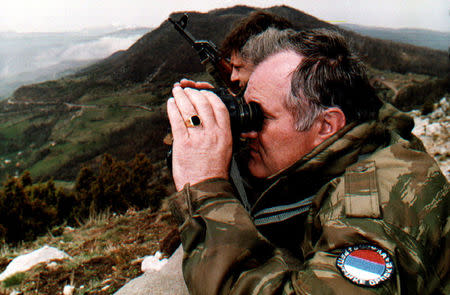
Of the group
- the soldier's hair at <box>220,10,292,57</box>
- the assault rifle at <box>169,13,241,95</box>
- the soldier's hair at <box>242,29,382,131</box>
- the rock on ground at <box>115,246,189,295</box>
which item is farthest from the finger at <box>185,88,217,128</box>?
the assault rifle at <box>169,13,241,95</box>

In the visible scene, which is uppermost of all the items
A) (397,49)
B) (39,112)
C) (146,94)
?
(397,49)

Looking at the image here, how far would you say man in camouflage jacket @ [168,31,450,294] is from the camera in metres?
0.83

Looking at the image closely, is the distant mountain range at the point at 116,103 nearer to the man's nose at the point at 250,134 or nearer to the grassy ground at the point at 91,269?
the grassy ground at the point at 91,269

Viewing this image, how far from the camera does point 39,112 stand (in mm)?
94000

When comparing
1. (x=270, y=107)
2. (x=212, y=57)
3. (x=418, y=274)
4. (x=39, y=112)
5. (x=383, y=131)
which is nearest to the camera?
(x=418, y=274)

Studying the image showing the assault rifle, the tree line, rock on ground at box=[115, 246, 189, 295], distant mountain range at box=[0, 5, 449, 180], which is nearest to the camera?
rock on ground at box=[115, 246, 189, 295]

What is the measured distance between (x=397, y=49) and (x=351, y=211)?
265 ft

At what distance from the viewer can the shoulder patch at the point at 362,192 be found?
882mm

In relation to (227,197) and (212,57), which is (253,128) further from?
(212,57)

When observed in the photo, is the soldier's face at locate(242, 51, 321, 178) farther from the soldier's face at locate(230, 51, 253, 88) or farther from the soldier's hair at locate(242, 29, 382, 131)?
the soldier's face at locate(230, 51, 253, 88)

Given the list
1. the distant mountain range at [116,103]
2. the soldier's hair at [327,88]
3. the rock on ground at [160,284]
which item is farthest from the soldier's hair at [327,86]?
the distant mountain range at [116,103]

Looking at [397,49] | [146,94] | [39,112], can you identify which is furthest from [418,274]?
[39,112]

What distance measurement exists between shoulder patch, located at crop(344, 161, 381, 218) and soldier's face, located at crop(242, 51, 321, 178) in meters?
0.38

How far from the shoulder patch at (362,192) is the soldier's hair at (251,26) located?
2781mm
